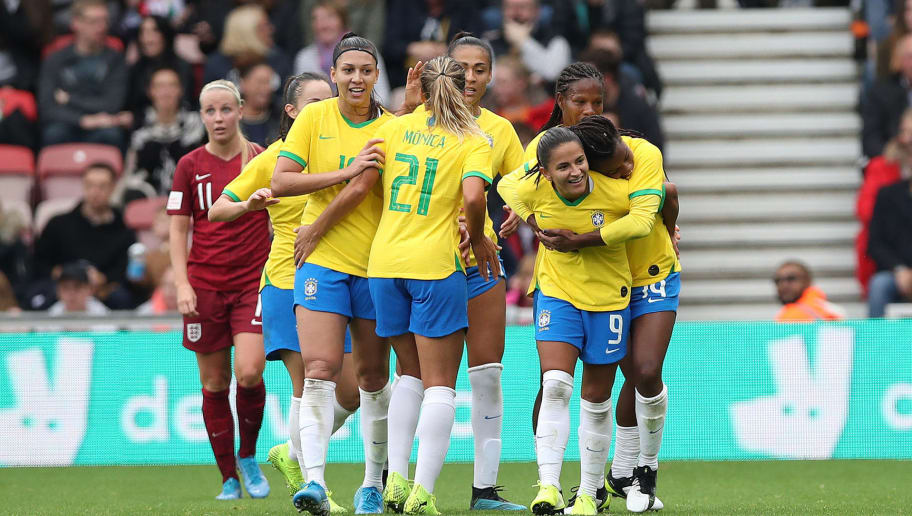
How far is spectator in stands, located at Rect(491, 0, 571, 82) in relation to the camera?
549 inches

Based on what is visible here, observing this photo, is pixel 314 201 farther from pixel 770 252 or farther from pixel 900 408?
pixel 770 252

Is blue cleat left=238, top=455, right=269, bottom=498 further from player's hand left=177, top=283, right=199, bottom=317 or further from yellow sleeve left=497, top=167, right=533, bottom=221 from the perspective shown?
yellow sleeve left=497, top=167, right=533, bottom=221

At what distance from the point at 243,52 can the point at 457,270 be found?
8077mm

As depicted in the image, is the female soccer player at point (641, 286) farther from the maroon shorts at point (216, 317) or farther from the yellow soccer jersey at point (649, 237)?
the maroon shorts at point (216, 317)

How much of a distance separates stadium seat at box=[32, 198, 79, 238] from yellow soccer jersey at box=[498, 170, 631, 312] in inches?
301

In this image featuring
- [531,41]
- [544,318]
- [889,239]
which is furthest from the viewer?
[531,41]

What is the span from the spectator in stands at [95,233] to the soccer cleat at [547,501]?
7.56 metres

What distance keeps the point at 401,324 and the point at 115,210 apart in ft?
24.2

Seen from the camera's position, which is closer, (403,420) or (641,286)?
(403,420)

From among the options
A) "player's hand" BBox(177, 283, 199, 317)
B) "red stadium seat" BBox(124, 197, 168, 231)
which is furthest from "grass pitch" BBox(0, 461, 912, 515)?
"red stadium seat" BBox(124, 197, 168, 231)

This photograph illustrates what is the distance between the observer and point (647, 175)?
6953 mm

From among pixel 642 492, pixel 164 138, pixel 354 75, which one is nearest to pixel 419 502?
pixel 642 492

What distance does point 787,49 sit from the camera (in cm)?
1551

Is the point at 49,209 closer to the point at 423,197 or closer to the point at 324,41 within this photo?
the point at 324,41
